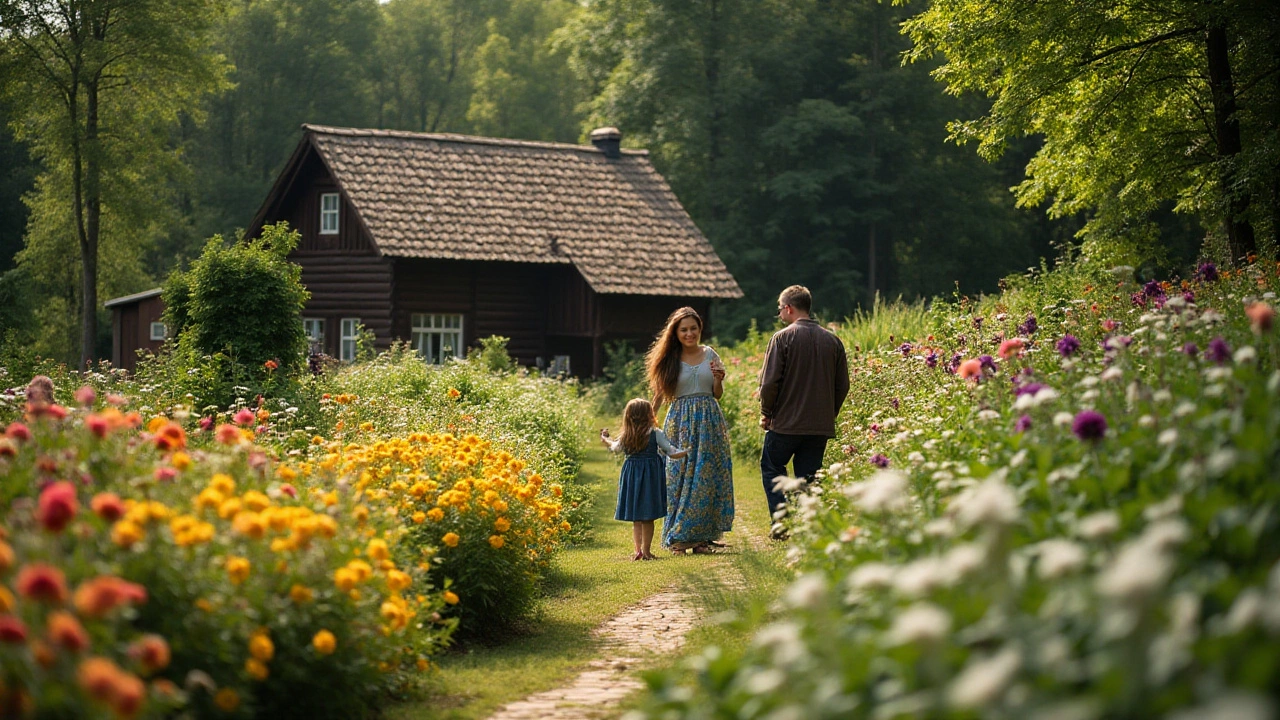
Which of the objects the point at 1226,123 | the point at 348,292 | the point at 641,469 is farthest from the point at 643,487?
the point at 348,292

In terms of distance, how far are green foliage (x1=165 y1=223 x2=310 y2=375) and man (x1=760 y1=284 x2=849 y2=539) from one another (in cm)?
522

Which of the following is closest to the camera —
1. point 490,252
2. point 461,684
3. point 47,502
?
point 47,502

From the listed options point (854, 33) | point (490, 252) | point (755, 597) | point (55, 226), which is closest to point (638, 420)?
point (755, 597)

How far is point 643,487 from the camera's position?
10.2 m

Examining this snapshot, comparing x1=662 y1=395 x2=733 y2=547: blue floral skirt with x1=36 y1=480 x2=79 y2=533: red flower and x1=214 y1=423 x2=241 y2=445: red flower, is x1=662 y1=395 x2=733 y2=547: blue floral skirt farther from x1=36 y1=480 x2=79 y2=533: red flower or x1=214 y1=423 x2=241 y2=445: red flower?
x1=36 y1=480 x2=79 y2=533: red flower

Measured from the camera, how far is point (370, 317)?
92.8 ft

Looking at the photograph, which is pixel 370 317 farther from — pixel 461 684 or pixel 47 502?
pixel 47 502

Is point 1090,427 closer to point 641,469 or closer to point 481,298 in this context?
point 641,469

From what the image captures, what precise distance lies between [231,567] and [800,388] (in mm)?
6346

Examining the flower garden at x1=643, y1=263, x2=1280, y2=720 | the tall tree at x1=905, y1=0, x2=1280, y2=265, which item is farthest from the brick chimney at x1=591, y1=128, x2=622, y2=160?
the flower garden at x1=643, y1=263, x2=1280, y2=720

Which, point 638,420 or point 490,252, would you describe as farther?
point 490,252

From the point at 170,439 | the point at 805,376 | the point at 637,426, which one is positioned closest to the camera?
the point at 170,439

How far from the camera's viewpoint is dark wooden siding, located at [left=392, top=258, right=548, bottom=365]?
28.0 meters

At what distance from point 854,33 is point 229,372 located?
3803cm
